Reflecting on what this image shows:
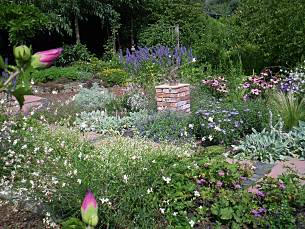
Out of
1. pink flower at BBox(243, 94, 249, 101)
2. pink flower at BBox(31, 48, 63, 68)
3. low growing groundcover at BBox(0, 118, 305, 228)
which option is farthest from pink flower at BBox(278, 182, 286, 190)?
pink flower at BBox(243, 94, 249, 101)

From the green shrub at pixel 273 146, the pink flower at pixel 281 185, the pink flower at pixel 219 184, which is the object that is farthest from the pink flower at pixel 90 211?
the green shrub at pixel 273 146

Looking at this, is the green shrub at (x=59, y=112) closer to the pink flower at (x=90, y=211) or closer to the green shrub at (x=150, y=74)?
the green shrub at (x=150, y=74)

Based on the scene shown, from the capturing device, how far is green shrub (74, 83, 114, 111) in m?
7.60

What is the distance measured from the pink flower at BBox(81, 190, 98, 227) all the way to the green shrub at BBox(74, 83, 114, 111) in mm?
6754

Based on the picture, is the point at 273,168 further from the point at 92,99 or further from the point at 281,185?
the point at 92,99

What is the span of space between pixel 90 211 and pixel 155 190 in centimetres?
262

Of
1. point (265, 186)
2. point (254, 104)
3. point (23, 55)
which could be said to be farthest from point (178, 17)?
point (23, 55)

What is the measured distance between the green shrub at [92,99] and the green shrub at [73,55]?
20.0 feet

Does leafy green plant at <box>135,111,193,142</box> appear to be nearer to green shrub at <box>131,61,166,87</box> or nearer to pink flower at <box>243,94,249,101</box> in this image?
pink flower at <box>243,94,249,101</box>

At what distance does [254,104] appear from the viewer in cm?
599

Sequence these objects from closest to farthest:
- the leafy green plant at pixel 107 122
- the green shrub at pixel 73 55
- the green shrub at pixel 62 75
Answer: the leafy green plant at pixel 107 122
the green shrub at pixel 62 75
the green shrub at pixel 73 55

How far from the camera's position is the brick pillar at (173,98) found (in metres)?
6.41

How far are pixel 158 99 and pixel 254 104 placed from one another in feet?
4.88

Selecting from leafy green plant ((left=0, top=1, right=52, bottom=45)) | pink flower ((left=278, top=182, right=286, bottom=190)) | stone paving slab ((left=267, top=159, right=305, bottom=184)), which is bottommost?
stone paving slab ((left=267, top=159, right=305, bottom=184))
